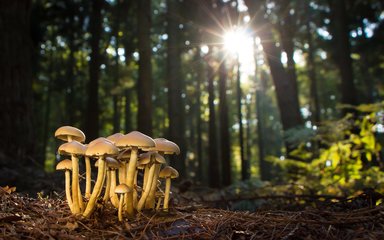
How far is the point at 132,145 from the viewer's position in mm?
2324

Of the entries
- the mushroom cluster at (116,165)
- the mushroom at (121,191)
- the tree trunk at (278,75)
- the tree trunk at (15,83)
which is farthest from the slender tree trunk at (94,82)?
the mushroom at (121,191)

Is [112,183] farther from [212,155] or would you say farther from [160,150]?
[212,155]

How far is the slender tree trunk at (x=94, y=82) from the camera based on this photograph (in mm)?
10609

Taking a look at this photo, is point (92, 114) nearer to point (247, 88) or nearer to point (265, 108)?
point (247, 88)

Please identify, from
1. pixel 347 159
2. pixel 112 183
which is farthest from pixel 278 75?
pixel 112 183

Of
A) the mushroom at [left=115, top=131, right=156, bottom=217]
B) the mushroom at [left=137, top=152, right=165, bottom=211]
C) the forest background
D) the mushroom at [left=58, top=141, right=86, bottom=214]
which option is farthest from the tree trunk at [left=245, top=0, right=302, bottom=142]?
the mushroom at [left=58, top=141, right=86, bottom=214]

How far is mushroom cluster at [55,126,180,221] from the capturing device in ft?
7.62

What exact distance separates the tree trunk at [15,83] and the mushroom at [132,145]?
13.4 ft

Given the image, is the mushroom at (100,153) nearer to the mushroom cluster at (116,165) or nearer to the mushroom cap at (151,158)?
the mushroom cluster at (116,165)

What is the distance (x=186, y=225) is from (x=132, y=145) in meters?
0.66

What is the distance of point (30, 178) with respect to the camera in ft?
16.6

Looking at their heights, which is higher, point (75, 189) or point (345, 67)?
point (345, 67)

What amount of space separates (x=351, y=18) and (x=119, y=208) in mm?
18487

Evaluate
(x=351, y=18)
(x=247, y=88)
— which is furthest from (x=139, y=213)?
(x=247, y=88)
